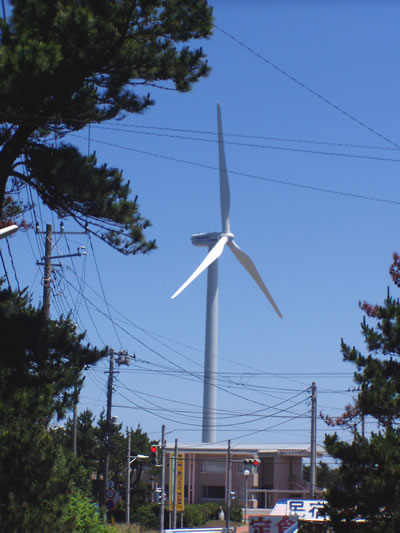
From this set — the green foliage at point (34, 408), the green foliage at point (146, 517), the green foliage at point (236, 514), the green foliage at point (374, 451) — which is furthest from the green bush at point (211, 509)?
the green foliage at point (374, 451)

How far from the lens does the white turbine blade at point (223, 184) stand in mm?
42969

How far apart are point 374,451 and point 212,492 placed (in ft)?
166

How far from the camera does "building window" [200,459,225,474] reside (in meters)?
62.3

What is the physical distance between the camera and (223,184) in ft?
148

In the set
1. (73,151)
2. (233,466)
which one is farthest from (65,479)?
(233,466)

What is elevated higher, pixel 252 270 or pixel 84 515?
pixel 252 270

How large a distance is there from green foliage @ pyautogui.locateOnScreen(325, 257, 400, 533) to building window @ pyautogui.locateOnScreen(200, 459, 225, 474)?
159 feet

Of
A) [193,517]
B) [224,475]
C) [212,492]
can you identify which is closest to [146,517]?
[193,517]

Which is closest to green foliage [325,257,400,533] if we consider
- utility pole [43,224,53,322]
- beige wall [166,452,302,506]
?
utility pole [43,224,53,322]

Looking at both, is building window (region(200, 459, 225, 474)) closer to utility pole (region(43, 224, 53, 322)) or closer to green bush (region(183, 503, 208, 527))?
green bush (region(183, 503, 208, 527))

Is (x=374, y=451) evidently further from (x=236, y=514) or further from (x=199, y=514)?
(x=236, y=514)

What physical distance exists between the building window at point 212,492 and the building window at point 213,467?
1196 millimetres

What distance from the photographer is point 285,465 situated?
6234cm

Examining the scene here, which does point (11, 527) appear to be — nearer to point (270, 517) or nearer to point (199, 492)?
point (270, 517)
